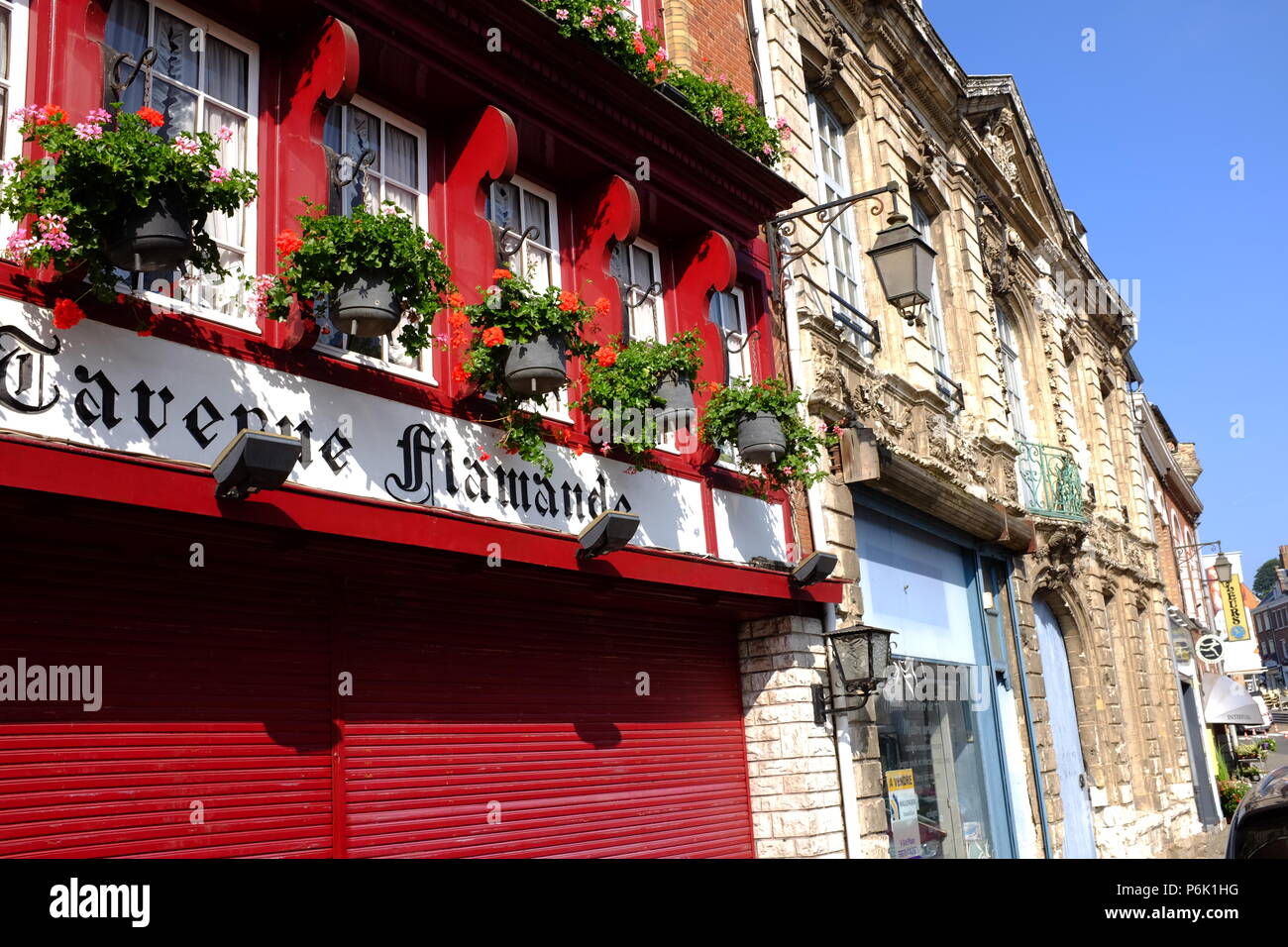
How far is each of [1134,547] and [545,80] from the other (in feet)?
55.5

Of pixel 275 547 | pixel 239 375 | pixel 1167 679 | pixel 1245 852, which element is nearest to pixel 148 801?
pixel 275 547

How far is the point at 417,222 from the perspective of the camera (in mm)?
7176

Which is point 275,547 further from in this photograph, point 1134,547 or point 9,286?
point 1134,547

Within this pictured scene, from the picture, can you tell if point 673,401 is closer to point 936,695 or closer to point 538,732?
point 538,732

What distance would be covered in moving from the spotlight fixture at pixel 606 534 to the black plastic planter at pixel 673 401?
3.09 feet

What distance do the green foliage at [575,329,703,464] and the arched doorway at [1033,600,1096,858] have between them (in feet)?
30.6

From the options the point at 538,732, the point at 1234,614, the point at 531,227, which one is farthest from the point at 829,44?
the point at 1234,614

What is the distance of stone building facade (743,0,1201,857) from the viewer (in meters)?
10.0

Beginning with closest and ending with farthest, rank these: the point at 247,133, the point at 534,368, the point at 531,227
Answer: the point at 247,133, the point at 534,368, the point at 531,227

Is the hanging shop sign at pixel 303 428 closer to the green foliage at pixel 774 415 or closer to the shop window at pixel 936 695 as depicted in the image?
the green foliage at pixel 774 415

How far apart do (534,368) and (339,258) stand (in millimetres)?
1351

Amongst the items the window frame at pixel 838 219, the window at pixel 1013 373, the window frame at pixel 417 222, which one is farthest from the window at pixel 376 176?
the window at pixel 1013 373

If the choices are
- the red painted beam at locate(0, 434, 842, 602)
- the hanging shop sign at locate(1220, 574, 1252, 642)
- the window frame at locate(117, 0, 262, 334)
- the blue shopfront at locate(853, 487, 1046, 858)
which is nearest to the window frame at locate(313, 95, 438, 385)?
the window frame at locate(117, 0, 262, 334)

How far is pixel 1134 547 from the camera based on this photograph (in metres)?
20.9
